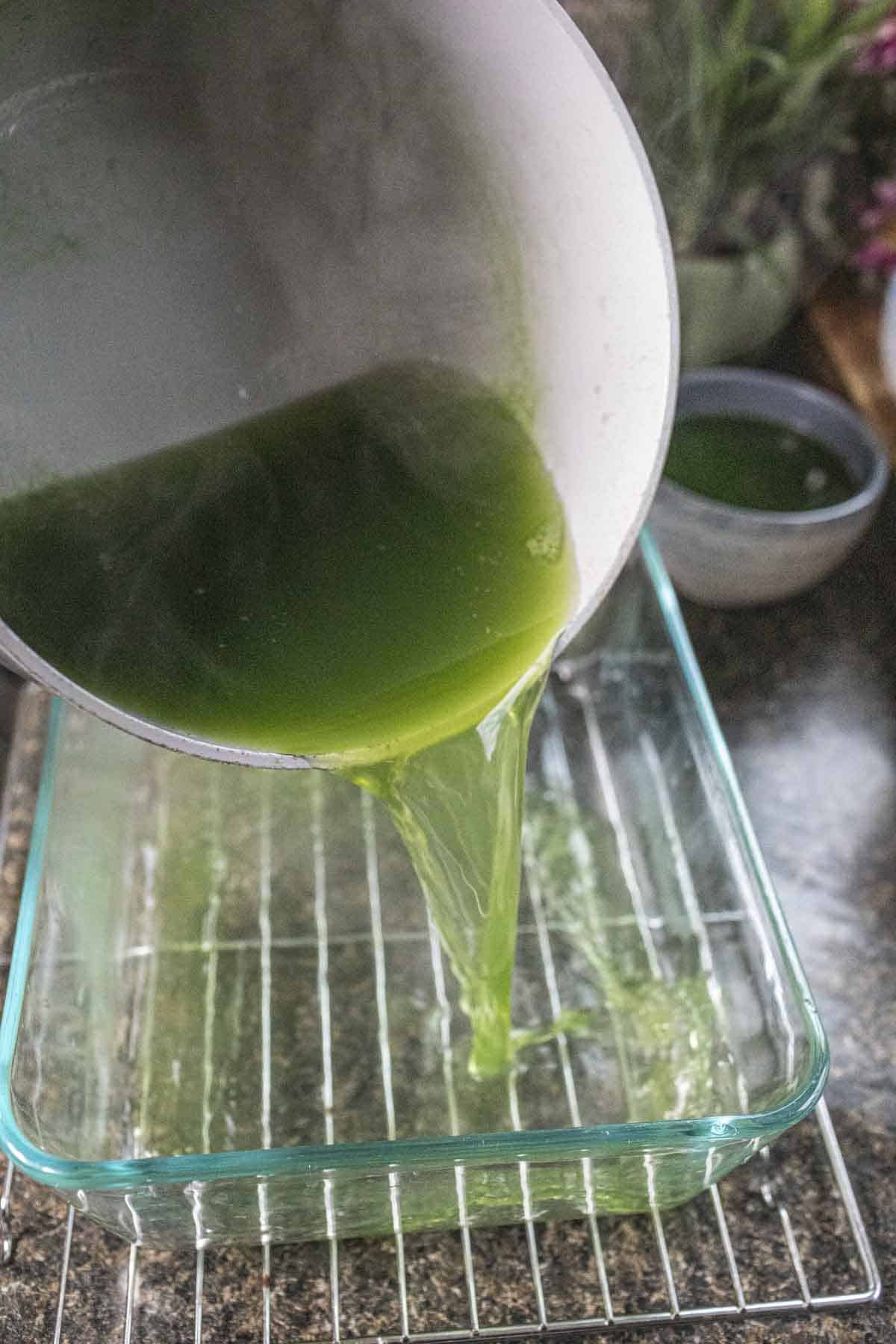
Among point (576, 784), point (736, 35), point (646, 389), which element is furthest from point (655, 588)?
point (736, 35)

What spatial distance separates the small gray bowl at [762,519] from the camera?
0.96m

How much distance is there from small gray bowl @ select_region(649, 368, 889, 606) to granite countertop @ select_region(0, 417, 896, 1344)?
55 mm

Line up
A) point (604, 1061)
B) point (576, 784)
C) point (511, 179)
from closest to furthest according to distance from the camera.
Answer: point (511, 179), point (604, 1061), point (576, 784)

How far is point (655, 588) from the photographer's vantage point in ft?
2.93

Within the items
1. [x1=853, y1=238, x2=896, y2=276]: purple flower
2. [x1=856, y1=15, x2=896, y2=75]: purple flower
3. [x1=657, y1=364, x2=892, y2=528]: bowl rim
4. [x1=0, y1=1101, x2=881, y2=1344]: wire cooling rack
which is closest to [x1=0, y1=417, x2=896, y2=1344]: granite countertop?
[x1=0, y1=1101, x2=881, y2=1344]: wire cooling rack

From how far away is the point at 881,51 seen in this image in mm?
1008

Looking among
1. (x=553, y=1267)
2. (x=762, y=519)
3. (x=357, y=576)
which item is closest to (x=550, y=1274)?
(x=553, y=1267)

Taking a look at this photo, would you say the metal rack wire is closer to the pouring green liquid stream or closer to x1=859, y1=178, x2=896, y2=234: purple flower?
the pouring green liquid stream

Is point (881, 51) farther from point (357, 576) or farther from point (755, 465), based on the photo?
point (357, 576)

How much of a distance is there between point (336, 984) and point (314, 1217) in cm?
20

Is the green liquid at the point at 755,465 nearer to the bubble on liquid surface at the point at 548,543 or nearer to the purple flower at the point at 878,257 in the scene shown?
the purple flower at the point at 878,257

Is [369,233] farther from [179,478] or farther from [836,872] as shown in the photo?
[836,872]

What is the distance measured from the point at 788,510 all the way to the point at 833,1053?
1.37 ft

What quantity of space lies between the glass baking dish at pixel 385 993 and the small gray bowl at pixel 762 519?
0.09 meters
